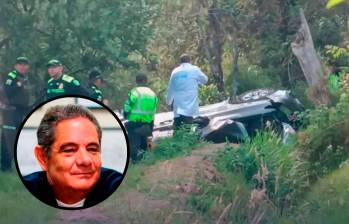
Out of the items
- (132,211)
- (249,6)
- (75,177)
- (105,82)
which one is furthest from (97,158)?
(249,6)

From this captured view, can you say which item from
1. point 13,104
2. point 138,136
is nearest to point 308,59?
point 138,136

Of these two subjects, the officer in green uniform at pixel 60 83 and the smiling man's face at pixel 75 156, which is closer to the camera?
the smiling man's face at pixel 75 156

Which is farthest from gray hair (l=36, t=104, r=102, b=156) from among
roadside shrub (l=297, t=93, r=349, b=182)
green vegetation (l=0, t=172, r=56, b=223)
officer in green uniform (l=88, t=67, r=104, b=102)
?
roadside shrub (l=297, t=93, r=349, b=182)

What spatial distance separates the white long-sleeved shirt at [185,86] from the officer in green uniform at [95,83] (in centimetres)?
73

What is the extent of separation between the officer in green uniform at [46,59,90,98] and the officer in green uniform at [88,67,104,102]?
0.38ft

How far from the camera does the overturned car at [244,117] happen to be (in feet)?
29.6

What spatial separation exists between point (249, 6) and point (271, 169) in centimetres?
188

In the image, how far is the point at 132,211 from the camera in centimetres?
860

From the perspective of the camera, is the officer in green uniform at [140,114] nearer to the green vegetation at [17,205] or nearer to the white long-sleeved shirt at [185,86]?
the white long-sleeved shirt at [185,86]

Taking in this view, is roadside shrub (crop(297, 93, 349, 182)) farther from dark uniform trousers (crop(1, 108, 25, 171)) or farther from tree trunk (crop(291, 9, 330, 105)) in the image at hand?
dark uniform trousers (crop(1, 108, 25, 171))

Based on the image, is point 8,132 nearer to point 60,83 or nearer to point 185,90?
point 60,83

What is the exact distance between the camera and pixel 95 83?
9023 mm

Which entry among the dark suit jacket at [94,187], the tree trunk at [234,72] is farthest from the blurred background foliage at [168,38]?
the dark suit jacket at [94,187]

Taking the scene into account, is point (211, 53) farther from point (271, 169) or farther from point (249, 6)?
point (271, 169)
